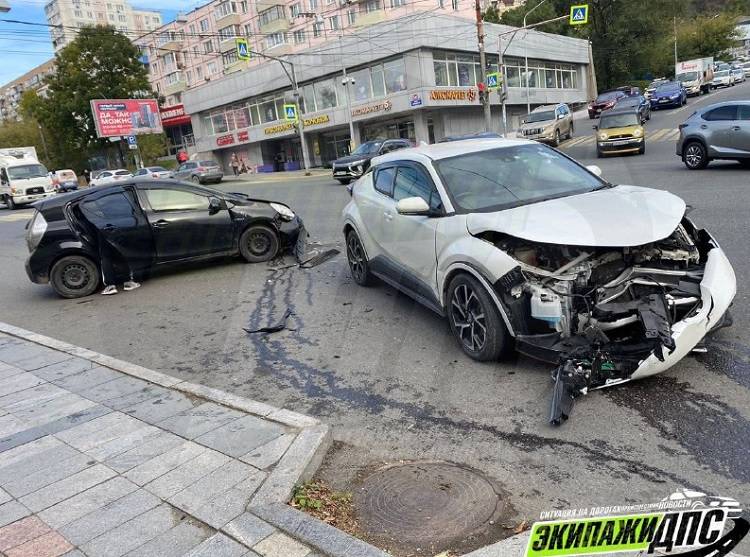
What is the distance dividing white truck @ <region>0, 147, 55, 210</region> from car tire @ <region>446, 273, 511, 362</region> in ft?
101

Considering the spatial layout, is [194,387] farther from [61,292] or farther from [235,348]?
[61,292]

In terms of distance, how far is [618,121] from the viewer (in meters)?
21.4

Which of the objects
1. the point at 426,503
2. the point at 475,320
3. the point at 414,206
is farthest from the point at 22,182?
the point at 426,503

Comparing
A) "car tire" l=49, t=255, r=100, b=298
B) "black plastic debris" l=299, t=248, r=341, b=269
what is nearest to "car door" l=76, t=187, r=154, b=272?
"car tire" l=49, t=255, r=100, b=298

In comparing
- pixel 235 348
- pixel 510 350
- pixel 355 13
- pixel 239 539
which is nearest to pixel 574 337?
pixel 510 350

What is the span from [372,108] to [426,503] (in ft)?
134

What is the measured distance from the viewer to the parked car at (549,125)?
28.3 m

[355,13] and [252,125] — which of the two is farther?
Result: [355,13]

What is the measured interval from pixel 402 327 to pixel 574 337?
215 centimetres

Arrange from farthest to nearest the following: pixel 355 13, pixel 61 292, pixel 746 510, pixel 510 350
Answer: pixel 355 13
pixel 61 292
pixel 510 350
pixel 746 510

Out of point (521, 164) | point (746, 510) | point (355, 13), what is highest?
point (355, 13)

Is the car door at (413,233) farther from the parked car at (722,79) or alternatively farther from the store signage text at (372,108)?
the parked car at (722,79)

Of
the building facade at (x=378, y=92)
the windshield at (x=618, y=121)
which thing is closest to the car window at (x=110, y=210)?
the windshield at (x=618, y=121)

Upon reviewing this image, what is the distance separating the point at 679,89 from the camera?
41219mm
